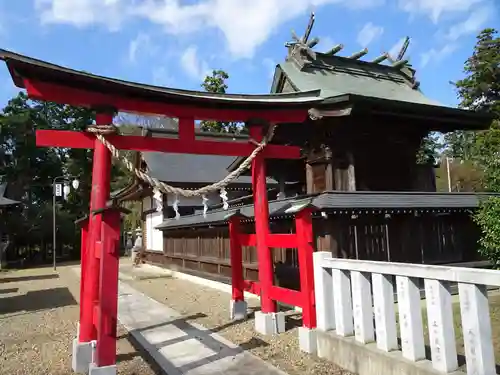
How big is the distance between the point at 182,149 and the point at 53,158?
31.3 meters

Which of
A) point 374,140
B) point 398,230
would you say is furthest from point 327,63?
point 398,230

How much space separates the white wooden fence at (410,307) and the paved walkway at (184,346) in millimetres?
1121

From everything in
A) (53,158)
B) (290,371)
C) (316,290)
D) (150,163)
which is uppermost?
(53,158)

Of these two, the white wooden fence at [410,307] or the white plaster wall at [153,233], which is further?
the white plaster wall at [153,233]

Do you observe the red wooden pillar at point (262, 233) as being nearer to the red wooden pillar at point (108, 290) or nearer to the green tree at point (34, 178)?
the red wooden pillar at point (108, 290)

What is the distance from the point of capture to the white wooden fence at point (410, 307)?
3.27 meters

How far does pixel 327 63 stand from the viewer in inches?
476

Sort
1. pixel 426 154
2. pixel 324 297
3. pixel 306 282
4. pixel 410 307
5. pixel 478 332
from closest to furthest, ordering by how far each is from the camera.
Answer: pixel 478 332, pixel 410 307, pixel 324 297, pixel 306 282, pixel 426 154

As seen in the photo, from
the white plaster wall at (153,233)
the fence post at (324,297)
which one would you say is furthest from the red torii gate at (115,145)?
the white plaster wall at (153,233)

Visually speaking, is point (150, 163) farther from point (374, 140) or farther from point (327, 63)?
point (374, 140)

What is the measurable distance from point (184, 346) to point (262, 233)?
215 cm

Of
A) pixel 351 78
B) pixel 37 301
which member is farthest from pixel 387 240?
pixel 37 301

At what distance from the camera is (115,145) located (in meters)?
5.66

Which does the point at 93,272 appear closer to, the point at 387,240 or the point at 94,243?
the point at 94,243
